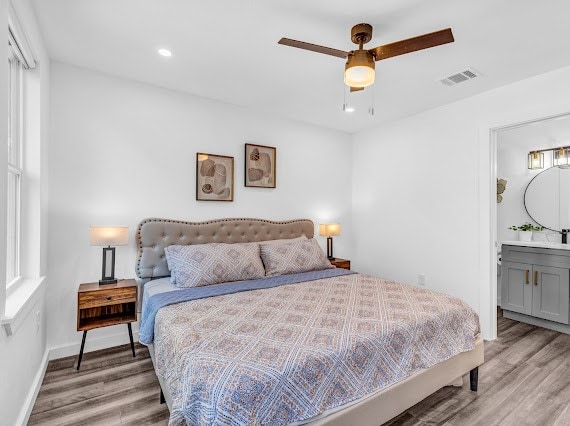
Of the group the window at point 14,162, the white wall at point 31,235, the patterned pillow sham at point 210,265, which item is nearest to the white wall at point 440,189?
the patterned pillow sham at point 210,265

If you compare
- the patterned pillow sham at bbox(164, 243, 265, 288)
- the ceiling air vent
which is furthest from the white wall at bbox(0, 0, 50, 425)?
the ceiling air vent

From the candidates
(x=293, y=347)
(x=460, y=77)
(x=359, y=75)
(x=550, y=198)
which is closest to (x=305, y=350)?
(x=293, y=347)

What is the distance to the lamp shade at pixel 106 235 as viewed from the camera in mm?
2674

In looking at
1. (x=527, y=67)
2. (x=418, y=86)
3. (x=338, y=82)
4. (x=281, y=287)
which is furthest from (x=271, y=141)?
(x=527, y=67)

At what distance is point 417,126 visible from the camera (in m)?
3.97

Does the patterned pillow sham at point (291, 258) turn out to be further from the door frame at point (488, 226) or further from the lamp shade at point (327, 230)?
the door frame at point (488, 226)

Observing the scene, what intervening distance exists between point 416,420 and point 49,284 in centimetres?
311

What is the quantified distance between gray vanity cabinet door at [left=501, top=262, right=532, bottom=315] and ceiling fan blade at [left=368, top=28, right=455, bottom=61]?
3.27 meters

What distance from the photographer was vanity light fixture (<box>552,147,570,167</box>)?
420 cm

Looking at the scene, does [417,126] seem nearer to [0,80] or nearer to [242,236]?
[242,236]

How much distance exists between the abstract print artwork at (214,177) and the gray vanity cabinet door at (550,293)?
3.75m

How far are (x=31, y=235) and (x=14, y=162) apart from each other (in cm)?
53

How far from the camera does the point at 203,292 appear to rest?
2482mm

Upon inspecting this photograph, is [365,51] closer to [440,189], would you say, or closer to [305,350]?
[305,350]
